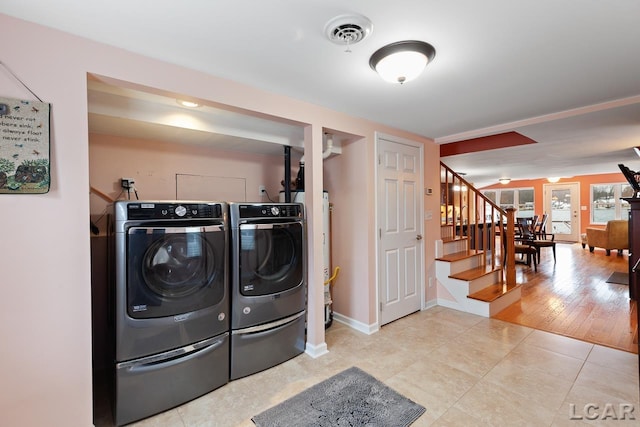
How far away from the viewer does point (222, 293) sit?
2068 mm

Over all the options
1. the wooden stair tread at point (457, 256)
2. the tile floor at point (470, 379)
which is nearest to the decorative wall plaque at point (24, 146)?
the tile floor at point (470, 379)

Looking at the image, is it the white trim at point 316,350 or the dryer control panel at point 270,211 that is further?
the white trim at point 316,350

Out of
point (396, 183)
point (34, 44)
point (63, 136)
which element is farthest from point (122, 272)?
point (396, 183)

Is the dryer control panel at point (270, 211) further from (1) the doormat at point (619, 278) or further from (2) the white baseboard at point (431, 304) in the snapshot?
(1) the doormat at point (619, 278)

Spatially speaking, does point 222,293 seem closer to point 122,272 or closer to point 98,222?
point 122,272

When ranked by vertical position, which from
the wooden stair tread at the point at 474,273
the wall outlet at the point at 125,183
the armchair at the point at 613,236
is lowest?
the wooden stair tread at the point at 474,273

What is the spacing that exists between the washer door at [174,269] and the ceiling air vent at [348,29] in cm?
140

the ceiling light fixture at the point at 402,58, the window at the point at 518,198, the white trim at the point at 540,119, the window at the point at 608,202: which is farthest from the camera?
the window at the point at 518,198

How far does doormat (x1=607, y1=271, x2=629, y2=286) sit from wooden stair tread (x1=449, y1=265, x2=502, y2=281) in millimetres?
2318

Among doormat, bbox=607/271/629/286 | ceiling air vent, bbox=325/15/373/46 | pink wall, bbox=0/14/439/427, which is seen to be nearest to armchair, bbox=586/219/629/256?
doormat, bbox=607/271/629/286

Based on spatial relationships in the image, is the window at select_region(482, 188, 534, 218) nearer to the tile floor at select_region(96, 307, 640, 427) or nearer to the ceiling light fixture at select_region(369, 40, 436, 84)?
the tile floor at select_region(96, 307, 640, 427)

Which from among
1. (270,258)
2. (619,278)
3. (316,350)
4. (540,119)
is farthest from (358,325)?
(619,278)

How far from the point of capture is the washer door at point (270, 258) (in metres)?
2.18

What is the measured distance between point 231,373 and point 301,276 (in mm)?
883
